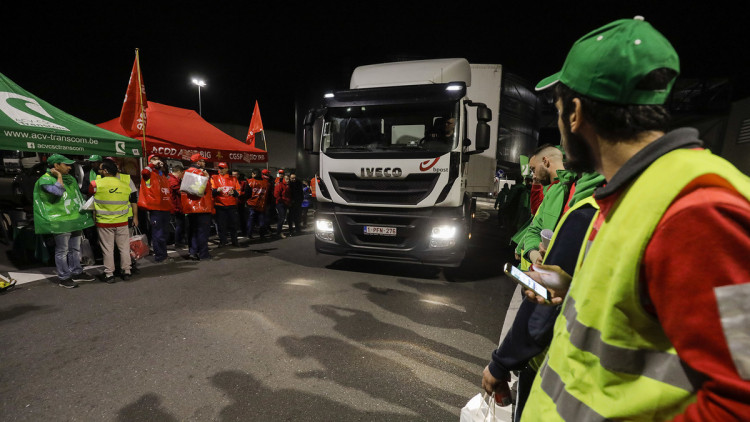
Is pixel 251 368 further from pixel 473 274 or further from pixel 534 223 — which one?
pixel 473 274

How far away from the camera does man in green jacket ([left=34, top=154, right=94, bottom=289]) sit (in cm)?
453

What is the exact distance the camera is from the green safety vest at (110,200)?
480cm

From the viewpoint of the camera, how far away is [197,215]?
637 cm

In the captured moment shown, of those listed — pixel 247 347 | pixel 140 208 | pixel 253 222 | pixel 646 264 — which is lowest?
pixel 247 347

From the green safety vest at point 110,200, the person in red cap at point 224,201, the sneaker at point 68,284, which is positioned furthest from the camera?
the person in red cap at point 224,201

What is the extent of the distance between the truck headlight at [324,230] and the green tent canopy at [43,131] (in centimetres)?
428

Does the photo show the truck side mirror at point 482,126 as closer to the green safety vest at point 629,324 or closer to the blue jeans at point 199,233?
the green safety vest at point 629,324

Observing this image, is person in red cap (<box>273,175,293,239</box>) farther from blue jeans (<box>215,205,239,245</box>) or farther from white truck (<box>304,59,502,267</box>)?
white truck (<box>304,59,502,267</box>)

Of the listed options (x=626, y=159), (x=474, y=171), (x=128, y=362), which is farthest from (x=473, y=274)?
(x=626, y=159)

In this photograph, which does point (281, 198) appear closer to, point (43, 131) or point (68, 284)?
point (43, 131)

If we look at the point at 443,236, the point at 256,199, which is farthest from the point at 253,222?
the point at 443,236

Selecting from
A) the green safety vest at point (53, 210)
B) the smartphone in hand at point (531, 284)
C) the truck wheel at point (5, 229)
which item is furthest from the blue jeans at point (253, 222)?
the smartphone in hand at point (531, 284)

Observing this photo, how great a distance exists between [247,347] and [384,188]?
2.89m

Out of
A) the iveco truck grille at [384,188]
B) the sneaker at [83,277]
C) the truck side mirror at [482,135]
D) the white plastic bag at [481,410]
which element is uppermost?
the truck side mirror at [482,135]
